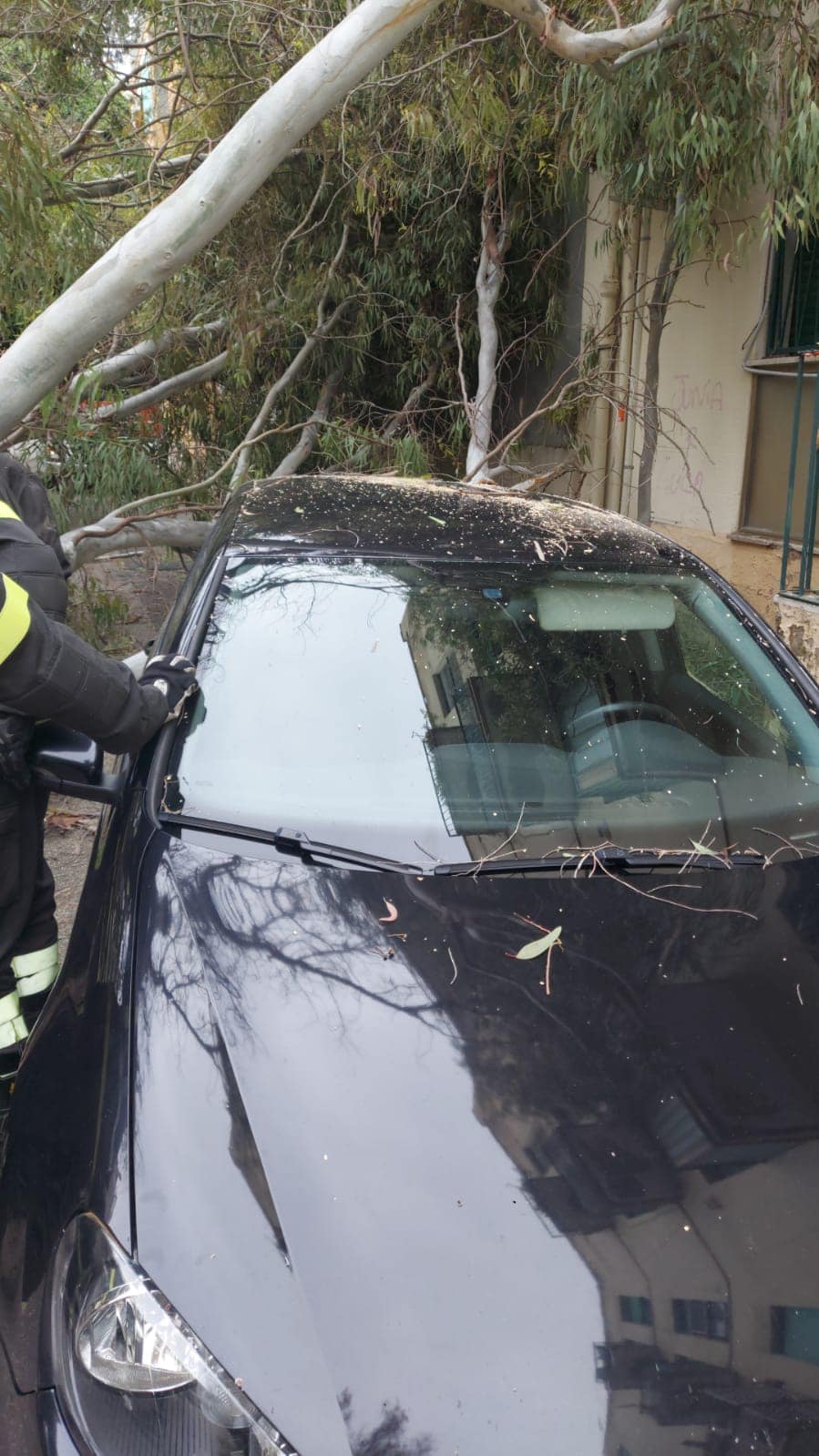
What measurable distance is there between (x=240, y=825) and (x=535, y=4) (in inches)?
140

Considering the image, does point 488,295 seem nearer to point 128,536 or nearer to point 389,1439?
point 128,536

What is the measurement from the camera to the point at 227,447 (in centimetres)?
780

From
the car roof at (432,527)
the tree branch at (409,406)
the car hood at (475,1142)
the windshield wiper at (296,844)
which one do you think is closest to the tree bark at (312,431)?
the tree branch at (409,406)

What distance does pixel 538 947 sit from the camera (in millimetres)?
1924

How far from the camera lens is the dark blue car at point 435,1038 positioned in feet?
4.37

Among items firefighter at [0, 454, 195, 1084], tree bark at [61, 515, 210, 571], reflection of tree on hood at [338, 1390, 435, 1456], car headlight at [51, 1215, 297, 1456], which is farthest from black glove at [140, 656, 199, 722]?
tree bark at [61, 515, 210, 571]

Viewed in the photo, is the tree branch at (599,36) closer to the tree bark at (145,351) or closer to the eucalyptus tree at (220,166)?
the eucalyptus tree at (220,166)

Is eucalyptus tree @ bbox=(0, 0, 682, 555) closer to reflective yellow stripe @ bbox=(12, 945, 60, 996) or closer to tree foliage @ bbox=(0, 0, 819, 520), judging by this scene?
tree foliage @ bbox=(0, 0, 819, 520)

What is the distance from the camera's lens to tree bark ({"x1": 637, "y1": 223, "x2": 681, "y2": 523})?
6.56 meters

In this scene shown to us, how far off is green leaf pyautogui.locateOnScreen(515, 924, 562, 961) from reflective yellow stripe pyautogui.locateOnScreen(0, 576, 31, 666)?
1.12 meters

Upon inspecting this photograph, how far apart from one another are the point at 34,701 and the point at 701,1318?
159 centimetres

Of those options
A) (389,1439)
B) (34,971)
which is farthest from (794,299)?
(389,1439)

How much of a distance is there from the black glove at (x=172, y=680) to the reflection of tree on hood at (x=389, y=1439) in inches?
55.1

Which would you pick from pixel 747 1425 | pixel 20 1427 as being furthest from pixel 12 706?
pixel 747 1425
